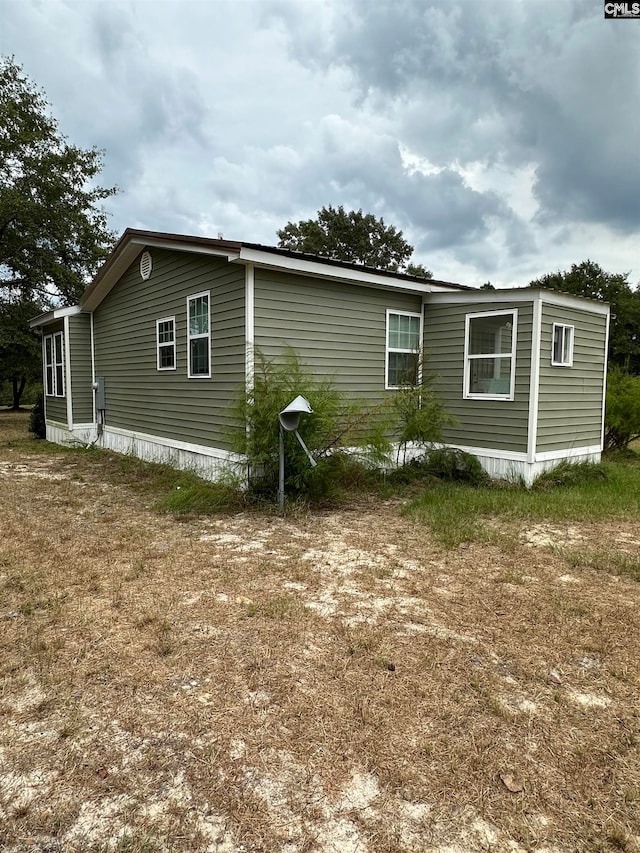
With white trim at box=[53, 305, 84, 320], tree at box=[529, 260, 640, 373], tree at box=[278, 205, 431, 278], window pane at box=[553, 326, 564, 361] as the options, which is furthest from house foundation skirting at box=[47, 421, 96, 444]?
tree at box=[529, 260, 640, 373]

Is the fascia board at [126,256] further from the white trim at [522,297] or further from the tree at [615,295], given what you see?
the tree at [615,295]

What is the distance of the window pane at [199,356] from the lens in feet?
24.8

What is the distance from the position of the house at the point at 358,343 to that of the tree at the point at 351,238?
82.3 feet

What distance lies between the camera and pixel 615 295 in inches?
1276

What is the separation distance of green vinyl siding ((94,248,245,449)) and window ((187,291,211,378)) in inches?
5.8

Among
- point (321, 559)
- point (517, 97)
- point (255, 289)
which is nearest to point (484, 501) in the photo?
point (321, 559)

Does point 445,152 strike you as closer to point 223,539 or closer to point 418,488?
point 418,488

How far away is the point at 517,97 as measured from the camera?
10.8 meters

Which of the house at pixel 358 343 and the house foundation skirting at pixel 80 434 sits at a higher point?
the house at pixel 358 343

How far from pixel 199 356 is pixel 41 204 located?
12.8 meters

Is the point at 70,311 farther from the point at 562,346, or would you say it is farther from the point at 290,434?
the point at 562,346

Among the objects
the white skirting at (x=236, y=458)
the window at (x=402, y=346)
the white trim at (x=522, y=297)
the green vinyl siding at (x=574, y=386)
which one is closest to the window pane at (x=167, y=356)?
the white skirting at (x=236, y=458)

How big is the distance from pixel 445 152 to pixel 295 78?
5.38m

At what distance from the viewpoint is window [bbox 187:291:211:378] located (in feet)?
24.6
